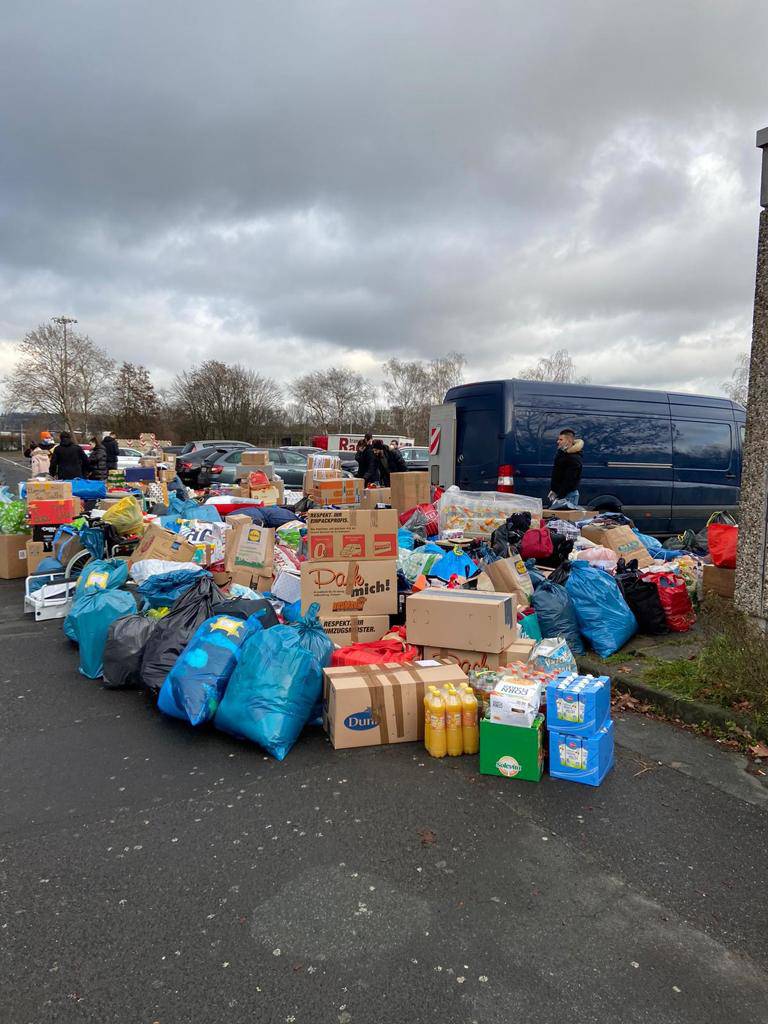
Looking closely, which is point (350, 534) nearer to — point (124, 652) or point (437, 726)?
point (124, 652)

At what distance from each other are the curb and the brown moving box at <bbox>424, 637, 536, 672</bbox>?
0.81 m

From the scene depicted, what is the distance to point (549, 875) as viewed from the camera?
8.84 feet

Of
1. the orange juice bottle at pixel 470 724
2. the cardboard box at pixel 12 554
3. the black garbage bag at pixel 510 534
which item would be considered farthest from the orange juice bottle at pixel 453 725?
the cardboard box at pixel 12 554

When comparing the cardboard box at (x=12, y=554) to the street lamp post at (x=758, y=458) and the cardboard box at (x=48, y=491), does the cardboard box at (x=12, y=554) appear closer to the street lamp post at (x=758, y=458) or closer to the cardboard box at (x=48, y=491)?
the cardboard box at (x=48, y=491)

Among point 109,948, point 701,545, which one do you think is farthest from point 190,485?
point 109,948

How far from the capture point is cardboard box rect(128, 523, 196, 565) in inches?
281

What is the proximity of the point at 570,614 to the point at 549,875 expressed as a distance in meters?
2.92

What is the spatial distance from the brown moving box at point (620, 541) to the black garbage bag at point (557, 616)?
175 centimetres

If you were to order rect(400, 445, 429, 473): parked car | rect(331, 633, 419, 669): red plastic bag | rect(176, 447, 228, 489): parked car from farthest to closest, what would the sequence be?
rect(400, 445, 429, 473): parked car → rect(176, 447, 228, 489): parked car → rect(331, 633, 419, 669): red plastic bag

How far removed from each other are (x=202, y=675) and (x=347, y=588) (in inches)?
63.8

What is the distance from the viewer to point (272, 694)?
377cm

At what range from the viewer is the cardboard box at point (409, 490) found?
9.85 metres

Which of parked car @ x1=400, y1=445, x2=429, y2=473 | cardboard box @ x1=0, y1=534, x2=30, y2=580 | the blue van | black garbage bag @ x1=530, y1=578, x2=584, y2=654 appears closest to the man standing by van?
the blue van

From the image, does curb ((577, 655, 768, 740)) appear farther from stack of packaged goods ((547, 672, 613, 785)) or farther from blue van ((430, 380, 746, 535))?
blue van ((430, 380, 746, 535))
